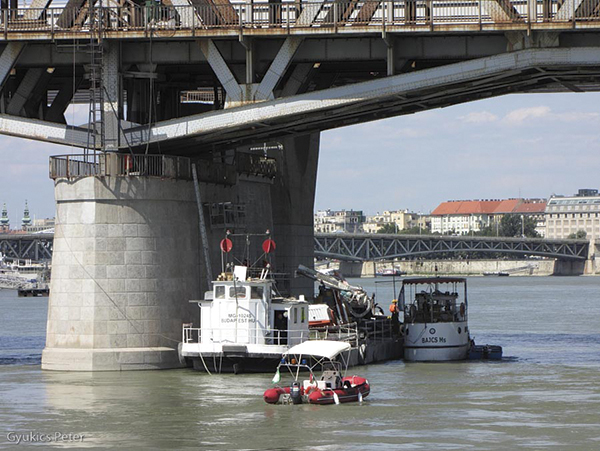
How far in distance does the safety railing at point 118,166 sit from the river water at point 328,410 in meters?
7.86

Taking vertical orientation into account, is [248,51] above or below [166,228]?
above

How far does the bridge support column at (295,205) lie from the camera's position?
2881 inches

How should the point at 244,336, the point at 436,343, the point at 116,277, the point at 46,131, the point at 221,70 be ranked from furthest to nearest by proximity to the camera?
1. the point at 436,343
2. the point at 46,131
3. the point at 244,336
4. the point at 116,277
5. the point at 221,70

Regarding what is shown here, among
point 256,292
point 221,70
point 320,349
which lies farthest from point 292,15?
point 320,349

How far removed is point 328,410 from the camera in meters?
40.6

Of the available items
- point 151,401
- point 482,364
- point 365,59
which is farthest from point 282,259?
point 151,401

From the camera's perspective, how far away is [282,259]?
73.4 meters

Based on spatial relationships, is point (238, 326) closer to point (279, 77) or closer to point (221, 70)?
point (279, 77)

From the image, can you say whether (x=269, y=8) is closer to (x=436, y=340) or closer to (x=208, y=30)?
(x=208, y=30)

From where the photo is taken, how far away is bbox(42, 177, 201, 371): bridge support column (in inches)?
1946

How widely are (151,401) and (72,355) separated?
7.74 meters

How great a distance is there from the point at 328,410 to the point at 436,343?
18.5 m

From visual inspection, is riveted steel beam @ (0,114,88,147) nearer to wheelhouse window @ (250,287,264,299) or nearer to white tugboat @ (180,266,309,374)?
white tugboat @ (180,266,309,374)

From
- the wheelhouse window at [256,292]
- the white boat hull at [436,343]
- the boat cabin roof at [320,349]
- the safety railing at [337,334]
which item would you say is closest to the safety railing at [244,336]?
the wheelhouse window at [256,292]
